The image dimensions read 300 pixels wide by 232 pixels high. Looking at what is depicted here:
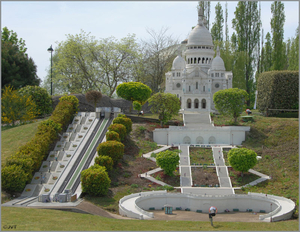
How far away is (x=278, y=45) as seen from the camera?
8081 centimetres

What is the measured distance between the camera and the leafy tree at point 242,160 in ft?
A: 148

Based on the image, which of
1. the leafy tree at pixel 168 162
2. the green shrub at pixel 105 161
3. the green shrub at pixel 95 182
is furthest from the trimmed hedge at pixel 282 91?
the green shrub at pixel 95 182

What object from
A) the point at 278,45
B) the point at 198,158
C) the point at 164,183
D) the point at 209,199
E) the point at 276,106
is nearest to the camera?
the point at 209,199

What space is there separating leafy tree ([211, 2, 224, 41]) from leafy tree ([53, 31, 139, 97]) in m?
25.1

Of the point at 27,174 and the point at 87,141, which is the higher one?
the point at 87,141

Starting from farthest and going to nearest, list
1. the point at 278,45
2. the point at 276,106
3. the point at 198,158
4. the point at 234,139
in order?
the point at 278,45 < the point at 276,106 < the point at 234,139 < the point at 198,158

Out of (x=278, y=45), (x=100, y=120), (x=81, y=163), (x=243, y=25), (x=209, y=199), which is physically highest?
(x=243, y=25)

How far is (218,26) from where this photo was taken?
9306 cm

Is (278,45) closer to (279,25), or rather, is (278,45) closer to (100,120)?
(279,25)

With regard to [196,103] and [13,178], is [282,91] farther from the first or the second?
[13,178]

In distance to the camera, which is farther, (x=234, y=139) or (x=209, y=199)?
(x=234, y=139)

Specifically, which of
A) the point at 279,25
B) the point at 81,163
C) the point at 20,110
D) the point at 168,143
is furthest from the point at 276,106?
the point at 20,110

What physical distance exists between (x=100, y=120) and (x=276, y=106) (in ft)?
97.1

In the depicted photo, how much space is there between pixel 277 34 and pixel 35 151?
58.5 meters
